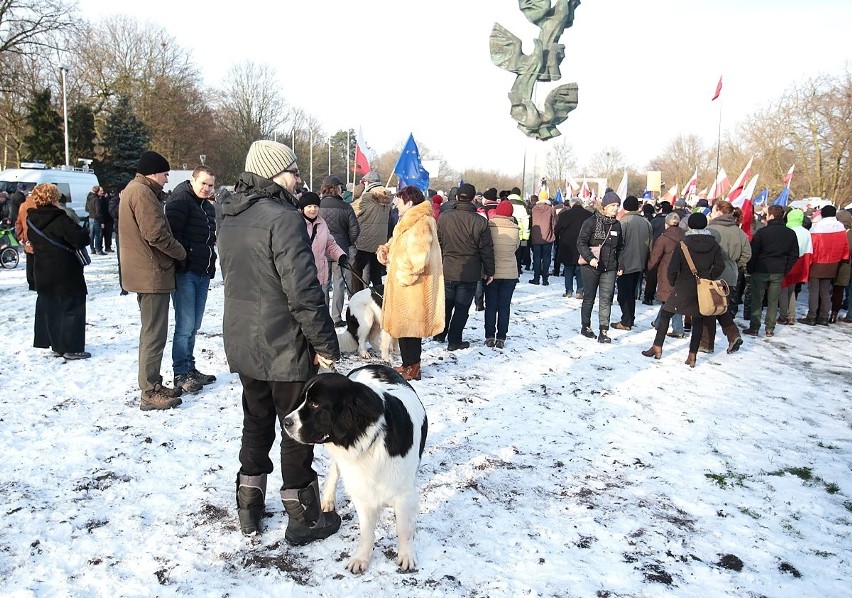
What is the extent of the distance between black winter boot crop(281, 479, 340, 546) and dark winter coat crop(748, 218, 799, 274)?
333 inches

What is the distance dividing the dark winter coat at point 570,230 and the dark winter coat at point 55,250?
28.5 feet

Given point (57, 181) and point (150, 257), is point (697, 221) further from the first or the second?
point (57, 181)

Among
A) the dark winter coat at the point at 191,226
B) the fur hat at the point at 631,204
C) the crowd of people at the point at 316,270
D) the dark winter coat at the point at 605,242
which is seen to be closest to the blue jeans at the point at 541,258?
the crowd of people at the point at 316,270

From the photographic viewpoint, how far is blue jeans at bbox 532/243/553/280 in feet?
43.7

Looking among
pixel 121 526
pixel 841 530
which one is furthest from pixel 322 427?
pixel 841 530

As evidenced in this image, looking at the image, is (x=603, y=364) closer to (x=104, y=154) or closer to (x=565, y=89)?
(x=565, y=89)

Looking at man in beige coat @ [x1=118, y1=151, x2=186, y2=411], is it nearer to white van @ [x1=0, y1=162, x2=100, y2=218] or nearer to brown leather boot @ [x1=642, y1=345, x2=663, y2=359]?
brown leather boot @ [x1=642, y1=345, x2=663, y2=359]

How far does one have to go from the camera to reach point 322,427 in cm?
276

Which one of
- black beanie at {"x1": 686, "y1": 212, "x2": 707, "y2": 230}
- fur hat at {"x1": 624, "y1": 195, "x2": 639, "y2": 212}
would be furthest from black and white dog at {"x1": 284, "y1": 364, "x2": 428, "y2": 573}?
fur hat at {"x1": 624, "y1": 195, "x2": 639, "y2": 212}

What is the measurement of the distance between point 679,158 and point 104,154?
150 feet

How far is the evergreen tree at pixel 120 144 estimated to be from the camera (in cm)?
→ 3512

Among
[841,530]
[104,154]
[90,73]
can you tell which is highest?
[90,73]

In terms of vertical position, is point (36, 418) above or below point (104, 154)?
below

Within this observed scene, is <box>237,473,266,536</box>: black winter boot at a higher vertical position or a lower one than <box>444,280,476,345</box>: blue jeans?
lower
